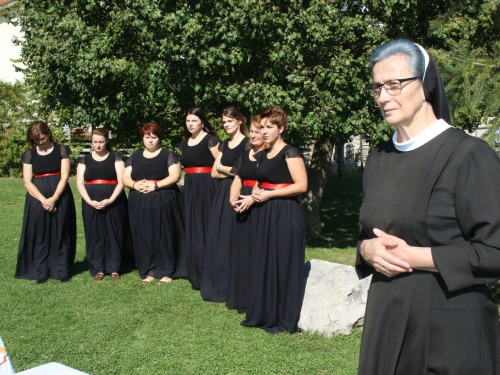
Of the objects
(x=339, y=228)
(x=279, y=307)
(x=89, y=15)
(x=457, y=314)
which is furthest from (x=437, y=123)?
(x=339, y=228)

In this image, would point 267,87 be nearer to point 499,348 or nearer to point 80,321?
point 80,321

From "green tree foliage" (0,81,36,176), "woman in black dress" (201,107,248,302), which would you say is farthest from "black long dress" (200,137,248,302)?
"green tree foliage" (0,81,36,176)

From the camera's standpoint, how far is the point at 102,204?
8.28m

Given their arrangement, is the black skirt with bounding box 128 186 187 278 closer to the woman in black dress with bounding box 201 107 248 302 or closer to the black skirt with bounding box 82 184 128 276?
the black skirt with bounding box 82 184 128 276

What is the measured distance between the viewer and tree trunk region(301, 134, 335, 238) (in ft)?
38.6

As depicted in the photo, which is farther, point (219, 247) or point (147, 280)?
point (147, 280)

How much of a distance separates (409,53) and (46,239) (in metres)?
7.01

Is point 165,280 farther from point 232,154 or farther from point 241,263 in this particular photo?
point 232,154

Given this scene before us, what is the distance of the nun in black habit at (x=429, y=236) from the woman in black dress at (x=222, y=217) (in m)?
4.70

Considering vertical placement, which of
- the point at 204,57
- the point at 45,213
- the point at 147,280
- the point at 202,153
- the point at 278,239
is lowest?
the point at 147,280

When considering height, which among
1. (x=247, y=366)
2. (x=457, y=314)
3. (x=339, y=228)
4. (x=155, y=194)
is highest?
(x=457, y=314)

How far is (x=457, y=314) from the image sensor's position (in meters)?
2.41

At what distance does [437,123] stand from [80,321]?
490cm

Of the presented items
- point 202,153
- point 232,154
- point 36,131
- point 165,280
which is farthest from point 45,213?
point 232,154
